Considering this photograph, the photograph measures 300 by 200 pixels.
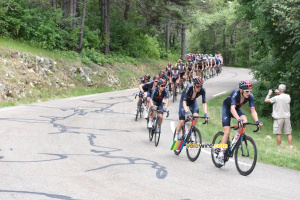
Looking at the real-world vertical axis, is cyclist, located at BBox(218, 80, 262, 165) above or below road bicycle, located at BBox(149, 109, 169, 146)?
above

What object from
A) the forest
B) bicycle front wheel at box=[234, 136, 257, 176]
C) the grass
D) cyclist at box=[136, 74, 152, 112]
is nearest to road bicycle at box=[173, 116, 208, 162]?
bicycle front wheel at box=[234, 136, 257, 176]

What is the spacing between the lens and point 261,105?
20359 mm

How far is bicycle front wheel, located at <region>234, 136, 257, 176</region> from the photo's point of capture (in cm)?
794

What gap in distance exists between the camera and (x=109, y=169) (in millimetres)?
8000

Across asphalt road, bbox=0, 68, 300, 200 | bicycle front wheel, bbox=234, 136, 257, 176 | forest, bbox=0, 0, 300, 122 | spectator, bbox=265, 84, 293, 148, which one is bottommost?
asphalt road, bbox=0, 68, 300, 200

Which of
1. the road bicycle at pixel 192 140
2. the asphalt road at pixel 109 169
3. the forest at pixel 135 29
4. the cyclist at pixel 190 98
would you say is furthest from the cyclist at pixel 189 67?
the road bicycle at pixel 192 140

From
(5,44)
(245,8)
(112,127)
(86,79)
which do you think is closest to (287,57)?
(245,8)

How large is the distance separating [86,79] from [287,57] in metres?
12.3

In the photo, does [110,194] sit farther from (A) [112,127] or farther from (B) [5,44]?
(B) [5,44]

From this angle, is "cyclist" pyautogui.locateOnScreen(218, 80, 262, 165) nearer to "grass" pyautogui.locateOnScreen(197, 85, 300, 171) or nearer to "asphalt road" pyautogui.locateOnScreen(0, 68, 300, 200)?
"asphalt road" pyautogui.locateOnScreen(0, 68, 300, 200)

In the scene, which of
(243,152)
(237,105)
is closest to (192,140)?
(237,105)

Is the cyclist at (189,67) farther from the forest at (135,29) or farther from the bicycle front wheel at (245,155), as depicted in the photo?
the bicycle front wheel at (245,155)

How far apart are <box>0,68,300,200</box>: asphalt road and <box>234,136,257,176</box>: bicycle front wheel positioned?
170mm

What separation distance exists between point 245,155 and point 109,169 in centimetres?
265
